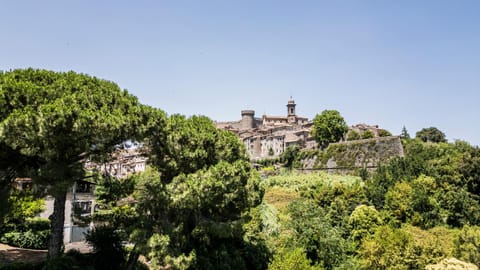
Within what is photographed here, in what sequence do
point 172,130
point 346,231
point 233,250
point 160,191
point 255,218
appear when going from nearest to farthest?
1. point 160,191
2. point 172,130
3. point 233,250
4. point 255,218
5. point 346,231

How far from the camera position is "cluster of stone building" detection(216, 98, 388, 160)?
7570cm

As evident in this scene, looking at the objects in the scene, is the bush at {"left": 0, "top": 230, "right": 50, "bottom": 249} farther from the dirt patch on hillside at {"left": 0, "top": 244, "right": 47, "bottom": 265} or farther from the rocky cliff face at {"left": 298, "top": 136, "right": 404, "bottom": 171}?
the rocky cliff face at {"left": 298, "top": 136, "right": 404, "bottom": 171}

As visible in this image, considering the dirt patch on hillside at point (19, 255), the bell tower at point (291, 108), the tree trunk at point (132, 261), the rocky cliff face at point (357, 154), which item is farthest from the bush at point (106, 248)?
the bell tower at point (291, 108)

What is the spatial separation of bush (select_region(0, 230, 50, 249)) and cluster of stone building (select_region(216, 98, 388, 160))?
5297cm

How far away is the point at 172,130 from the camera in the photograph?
1291cm

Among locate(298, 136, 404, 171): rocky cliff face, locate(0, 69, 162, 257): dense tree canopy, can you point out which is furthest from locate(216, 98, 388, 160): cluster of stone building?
locate(0, 69, 162, 257): dense tree canopy

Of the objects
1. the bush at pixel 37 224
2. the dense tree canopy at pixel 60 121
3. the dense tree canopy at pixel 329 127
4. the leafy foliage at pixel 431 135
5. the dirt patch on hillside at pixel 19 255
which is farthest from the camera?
the leafy foliage at pixel 431 135

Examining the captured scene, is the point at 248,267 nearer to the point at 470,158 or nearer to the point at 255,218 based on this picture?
the point at 255,218

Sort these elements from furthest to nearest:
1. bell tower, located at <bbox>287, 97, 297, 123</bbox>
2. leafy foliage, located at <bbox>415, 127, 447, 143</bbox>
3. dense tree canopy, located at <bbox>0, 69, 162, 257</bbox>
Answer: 1. bell tower, located at <bbox>287, 97, 297, 123</bbox>
2. leafy foliage, located at <bbox>415, 127, 447, 143</bbox>
3. dense tree canopy, located at <bbox>0, 69, 162, 257</bbox>

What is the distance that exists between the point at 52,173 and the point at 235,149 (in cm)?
696

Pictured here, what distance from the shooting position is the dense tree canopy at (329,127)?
5309 centimetres

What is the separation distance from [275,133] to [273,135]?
303cm

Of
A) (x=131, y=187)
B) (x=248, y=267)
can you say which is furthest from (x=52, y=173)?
(x=248, y=267)

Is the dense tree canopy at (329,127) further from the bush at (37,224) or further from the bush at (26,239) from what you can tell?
the bush at (26,239)
